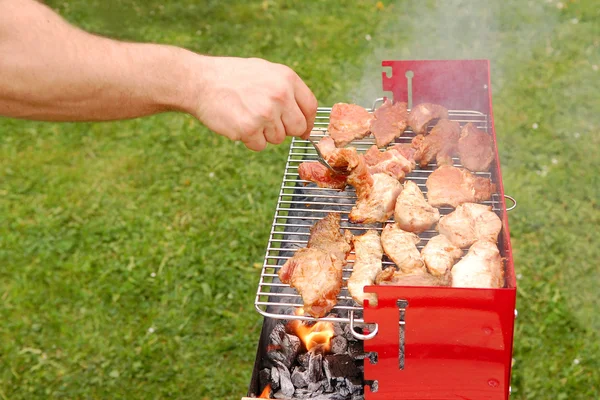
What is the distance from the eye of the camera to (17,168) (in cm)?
617

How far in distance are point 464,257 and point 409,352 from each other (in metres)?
0.59

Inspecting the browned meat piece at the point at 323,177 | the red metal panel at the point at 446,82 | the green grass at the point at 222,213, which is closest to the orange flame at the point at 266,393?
the browned meat piece at the point at 323,177

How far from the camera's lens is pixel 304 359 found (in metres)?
3.06

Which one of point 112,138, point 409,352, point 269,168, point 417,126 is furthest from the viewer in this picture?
point 112,138

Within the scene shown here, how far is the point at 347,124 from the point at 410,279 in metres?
1.33

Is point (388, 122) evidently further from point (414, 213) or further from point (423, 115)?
point (414, 213)

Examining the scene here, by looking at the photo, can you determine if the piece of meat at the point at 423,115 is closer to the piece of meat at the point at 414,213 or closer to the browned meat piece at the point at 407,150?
the browned meat piece at the point at 407,150

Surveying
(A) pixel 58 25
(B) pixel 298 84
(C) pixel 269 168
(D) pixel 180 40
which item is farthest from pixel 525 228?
(D) pixel 180 40

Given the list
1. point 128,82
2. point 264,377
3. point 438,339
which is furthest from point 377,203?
point 128,82

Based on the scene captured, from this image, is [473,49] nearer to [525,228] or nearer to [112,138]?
[525,228]

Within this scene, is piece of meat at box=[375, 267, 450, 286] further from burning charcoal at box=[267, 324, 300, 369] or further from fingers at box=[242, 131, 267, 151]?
fingers at box=[242, 131, 267, 151]

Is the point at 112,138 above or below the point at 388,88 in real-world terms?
above

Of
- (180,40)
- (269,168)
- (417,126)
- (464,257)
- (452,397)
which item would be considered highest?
(180,40)

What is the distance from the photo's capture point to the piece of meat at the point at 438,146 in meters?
3.35
